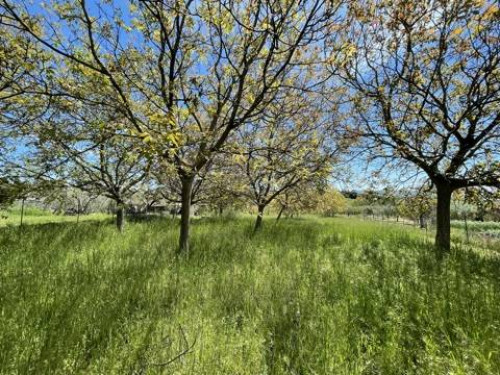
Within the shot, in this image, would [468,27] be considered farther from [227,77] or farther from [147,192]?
[147,192]

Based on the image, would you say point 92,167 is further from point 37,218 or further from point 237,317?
point 37,218

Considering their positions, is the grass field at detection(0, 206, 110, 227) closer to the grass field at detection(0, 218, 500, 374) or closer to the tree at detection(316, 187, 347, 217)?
the grass field at detection(0, 218, 500, 374)

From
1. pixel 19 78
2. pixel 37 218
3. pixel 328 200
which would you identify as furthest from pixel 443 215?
pixel 37 218

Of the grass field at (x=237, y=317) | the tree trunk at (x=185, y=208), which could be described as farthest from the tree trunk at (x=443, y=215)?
the tree trunk at (x=185, y=208)

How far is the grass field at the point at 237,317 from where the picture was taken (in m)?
2.15

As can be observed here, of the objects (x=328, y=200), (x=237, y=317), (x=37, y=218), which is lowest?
(x=37, y=218)

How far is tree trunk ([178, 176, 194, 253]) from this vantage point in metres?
5.58

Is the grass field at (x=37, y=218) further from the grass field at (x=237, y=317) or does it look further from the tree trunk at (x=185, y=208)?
the grass field at (x=237, y=317)

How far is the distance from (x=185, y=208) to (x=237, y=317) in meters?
3.14

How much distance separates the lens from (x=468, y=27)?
5574 millimetres

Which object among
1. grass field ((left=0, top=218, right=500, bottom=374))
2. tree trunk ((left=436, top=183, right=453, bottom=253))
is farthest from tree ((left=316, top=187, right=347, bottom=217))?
grass field ((left=0, top=218, right=500, bottom=374))

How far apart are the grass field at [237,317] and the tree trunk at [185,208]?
0.56m

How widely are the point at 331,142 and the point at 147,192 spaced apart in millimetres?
8150

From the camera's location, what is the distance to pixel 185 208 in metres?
5.72
